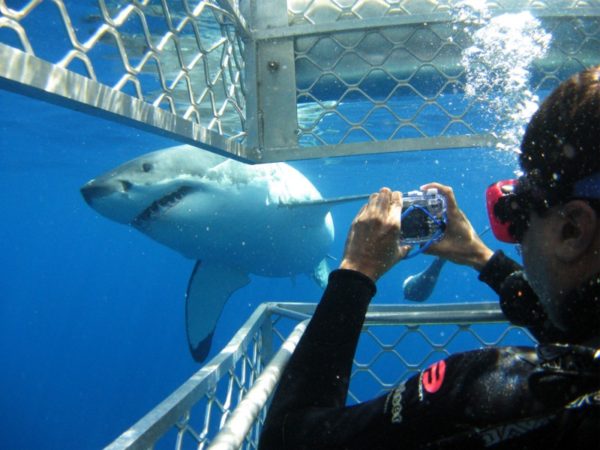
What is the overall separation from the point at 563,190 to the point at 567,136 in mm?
99

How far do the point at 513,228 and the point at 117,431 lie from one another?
83.3 ft

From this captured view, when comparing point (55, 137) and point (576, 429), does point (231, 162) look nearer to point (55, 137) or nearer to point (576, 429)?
point (576, 429)

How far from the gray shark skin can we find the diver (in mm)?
3814

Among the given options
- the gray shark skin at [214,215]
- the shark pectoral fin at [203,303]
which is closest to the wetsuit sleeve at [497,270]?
the gray shark skin at [214,215]

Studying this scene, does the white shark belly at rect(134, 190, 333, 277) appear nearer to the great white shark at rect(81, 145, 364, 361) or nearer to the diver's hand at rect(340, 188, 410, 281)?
the great white shark at rect(81, 145, 364, 361)

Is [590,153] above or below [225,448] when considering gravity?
above

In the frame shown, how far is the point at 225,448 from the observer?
1359 mm

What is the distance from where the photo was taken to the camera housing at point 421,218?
1582mm

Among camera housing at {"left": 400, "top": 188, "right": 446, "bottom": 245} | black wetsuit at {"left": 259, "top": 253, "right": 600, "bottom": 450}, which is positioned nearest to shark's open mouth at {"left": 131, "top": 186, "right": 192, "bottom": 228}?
camera housing at {"left": 400, "top": 188, "right": 446, "bottom": 245}

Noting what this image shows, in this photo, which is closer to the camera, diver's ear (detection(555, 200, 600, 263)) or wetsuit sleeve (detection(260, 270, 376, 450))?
diver's ear (detection(555, 200, 600, 263))

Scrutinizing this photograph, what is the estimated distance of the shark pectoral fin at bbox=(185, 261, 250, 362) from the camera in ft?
21.3

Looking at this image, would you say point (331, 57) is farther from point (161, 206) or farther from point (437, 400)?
point (437, 400)

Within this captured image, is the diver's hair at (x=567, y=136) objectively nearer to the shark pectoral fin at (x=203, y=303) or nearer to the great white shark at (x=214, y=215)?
the great white shark at (x=214, y=215)

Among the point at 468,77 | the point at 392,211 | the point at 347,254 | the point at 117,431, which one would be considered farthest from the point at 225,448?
the point at 117,431
